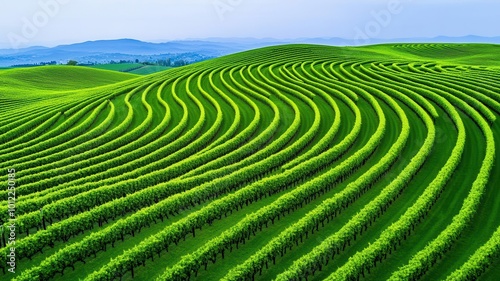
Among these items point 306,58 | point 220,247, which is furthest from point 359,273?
point 306,58

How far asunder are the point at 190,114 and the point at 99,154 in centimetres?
1673

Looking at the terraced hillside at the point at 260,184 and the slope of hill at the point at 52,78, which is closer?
the terraced hillside at the point at 260,184

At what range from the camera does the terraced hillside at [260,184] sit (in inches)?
820

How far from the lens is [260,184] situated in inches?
1137

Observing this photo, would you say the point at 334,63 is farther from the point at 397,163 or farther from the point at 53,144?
the point at 53,144

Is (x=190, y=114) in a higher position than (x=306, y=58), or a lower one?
lower

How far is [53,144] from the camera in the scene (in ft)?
142

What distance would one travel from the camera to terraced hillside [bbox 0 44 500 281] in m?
20.8

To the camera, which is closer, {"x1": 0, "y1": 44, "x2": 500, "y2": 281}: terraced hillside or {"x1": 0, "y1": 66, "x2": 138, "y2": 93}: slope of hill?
{"x1": 0, "y1": 44, "x2": 500, "y2": 281}: terraced hillside

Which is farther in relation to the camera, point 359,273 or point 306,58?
point 306,58

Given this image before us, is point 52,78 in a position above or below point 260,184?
below

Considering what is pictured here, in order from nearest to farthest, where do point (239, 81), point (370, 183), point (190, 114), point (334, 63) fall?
1. point (370, 183)
2. point (190, 114)
3. point (239, 81)
4. point (334, 63)

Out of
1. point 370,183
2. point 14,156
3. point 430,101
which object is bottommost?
point 14,156

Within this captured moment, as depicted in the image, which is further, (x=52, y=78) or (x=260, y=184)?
(x=52, y=78)
